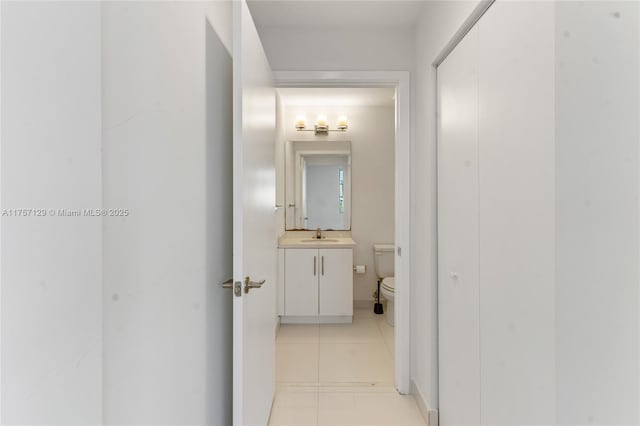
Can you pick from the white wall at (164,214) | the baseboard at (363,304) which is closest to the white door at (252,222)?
the white wall at (164,214)

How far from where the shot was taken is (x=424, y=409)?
1949mm

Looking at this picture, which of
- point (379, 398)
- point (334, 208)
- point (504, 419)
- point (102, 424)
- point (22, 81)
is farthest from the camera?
point (334, 208)

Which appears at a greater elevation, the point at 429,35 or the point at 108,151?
the point at 429,35

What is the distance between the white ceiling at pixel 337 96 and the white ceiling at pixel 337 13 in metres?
1.23

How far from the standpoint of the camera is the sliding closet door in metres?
0.92

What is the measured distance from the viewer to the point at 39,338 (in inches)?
22.8

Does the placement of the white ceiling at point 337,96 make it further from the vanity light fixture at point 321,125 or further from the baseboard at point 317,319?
the baseboard at point 317,319

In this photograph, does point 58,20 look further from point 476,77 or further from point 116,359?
point 476,77

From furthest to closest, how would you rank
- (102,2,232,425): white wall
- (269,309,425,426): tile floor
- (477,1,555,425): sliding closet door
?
(269,309,425,426): tile floor, (477,1,555,425): sliding closet door, (102,2,232,425): white wall

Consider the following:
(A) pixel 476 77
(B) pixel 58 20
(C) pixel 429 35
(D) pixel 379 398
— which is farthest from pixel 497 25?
(D) pixel 379 398

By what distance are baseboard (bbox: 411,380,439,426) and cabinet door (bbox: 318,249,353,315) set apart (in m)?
1.30

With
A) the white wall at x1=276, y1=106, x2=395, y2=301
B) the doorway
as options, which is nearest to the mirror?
the white wall at x1=276, y1=106, x2=395, y2=301

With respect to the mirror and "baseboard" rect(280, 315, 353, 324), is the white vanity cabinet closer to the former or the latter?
"baseboard" rect(280, 315, 353, 324)

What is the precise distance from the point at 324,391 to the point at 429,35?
230cm
